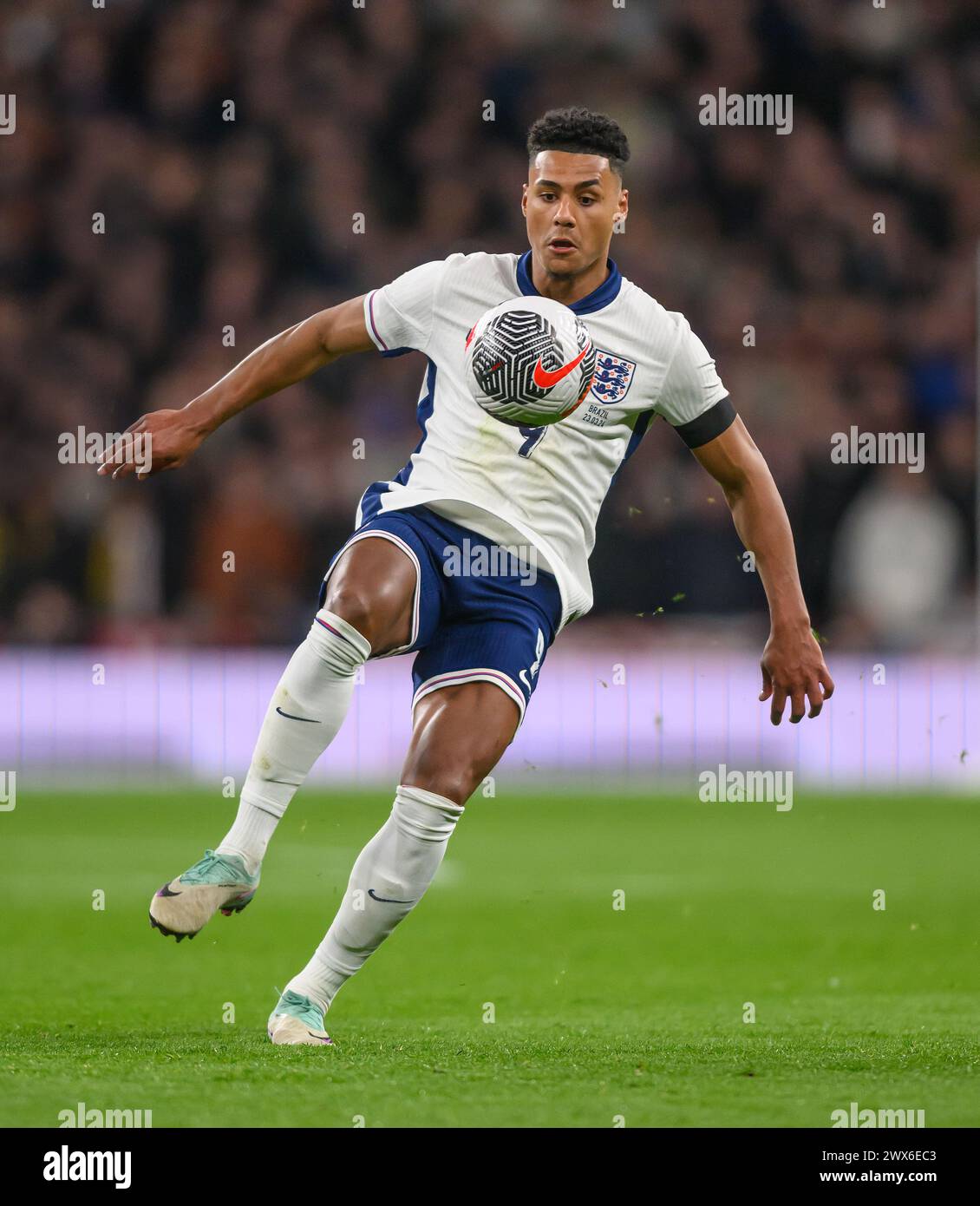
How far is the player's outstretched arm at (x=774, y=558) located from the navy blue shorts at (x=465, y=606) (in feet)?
2.22

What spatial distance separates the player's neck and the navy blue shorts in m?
0.72

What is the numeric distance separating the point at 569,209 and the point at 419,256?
1124 centimetres

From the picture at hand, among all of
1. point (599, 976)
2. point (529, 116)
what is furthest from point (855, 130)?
point (599, 976)

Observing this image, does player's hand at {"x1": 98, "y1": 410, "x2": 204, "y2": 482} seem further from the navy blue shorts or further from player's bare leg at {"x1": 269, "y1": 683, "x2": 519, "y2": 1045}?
player's bare leg at {"x1": 269, "y1": 683, "x2": 519, "y2": 1045}

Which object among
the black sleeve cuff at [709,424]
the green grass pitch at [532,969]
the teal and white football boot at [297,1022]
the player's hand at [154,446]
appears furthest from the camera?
→ the black sleeve cuff at [709,424]

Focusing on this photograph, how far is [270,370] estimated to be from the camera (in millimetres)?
5539

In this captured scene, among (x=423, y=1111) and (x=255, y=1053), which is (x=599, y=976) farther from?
(x=423, y=1111)

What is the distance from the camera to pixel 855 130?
56.6 feet

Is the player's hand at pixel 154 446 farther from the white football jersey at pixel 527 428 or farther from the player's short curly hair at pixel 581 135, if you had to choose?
the player's short curly hair at pixel 581 135

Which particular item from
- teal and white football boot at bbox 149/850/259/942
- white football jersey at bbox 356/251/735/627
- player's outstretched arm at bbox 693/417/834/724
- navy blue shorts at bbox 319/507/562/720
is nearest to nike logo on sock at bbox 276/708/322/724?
navy blue shorts at bbox 319/507/562/720

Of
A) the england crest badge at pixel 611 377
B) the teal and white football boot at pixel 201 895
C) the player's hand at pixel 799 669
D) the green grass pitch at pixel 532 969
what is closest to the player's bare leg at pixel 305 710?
the teal and white football boot at pixel 201 895

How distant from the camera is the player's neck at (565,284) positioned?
545 cm

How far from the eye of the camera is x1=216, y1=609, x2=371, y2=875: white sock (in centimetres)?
518

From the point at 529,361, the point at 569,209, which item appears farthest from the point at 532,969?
the point at 569,209
